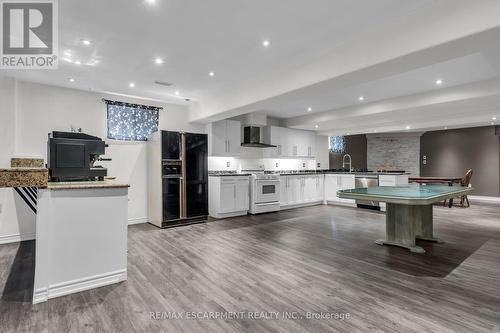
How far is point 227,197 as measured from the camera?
5.68 metres

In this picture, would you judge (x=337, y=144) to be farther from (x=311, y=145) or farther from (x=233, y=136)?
(x=233, y=136)

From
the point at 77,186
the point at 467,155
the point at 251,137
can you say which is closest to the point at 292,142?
the point at 251,137

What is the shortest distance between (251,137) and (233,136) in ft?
1.68

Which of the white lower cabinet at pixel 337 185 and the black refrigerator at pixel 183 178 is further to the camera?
the white lower cabinet at pixel 337 185

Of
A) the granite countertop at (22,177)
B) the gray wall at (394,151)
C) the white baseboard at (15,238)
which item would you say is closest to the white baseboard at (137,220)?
the white baseboard at (15,238)

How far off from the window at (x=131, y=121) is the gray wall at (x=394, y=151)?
877cm

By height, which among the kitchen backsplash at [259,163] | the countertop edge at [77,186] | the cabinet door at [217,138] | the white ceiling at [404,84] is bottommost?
the countertop edge at [77,186]

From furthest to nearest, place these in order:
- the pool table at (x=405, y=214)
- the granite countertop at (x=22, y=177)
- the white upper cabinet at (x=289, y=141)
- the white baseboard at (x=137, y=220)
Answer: the white upper cabinet at (x=289, y=141)
the white baseboard at (x=137, y=220)
the pool table at (x=405, y=214)
the granite countertop at (x=22, y=177)

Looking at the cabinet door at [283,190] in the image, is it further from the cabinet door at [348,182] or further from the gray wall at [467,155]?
the gray wall at [467,155]

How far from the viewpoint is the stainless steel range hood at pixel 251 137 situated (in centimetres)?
656

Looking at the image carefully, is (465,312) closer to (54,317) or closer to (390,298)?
(390,298)

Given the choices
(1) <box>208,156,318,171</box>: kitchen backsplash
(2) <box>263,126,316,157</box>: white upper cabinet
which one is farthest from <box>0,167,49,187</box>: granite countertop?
(2) <box>263,126,316,157</box>: white upper cabinet

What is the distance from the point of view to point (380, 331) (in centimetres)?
178

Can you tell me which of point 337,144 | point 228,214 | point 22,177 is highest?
point 337,144
